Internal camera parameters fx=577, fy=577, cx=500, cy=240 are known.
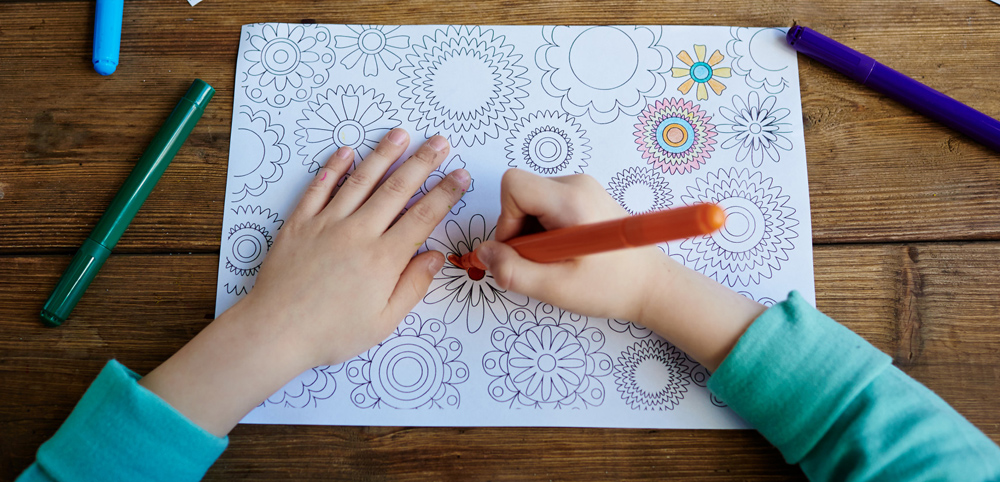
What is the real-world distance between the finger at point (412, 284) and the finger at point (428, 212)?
19mm

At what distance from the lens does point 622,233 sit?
0.38 metres

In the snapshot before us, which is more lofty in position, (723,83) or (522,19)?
(522,19)

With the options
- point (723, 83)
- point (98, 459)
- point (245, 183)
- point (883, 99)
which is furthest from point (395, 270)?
point (883, 99)

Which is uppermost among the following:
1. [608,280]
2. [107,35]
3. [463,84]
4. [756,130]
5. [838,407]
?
[107,35]

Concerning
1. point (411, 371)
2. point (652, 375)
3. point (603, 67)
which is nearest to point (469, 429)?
point (411, 371)

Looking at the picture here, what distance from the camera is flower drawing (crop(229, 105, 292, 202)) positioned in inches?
23.2

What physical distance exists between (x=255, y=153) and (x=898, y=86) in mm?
664

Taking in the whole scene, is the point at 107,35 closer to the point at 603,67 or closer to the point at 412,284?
the point at 412,284

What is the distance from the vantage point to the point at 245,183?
59 centimetres

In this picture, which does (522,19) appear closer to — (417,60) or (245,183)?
(417,60)

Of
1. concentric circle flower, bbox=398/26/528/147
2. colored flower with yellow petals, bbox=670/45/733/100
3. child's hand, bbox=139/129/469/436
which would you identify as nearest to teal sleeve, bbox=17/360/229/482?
child's hand, bbox=139/129/469/436

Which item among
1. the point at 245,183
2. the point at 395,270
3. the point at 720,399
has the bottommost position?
the point at 720,399

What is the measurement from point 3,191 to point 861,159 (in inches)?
34.9

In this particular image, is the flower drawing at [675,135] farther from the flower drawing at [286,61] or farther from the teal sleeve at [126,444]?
the teal sleeve at [126,444]
